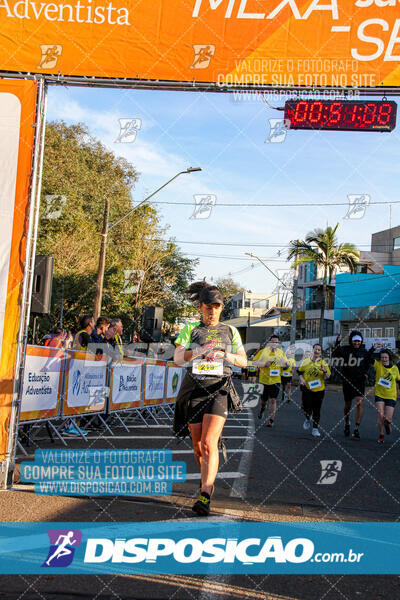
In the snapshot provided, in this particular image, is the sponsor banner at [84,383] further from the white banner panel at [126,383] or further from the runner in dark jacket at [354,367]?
the runner in dark jacket at [354,367]

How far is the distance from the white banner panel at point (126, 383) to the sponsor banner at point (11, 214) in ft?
17.4

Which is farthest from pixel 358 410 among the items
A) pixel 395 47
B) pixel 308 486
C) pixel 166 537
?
pixel 166 537

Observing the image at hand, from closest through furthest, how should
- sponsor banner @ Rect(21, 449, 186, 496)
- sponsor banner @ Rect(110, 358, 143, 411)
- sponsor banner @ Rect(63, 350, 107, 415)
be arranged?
sponsor banner @ Rect(21, 449, 186, 496), sponsor banner @ Rect(63, 350, 107, 415), sponsor banner @ Rect(110, 358, 143, 411)

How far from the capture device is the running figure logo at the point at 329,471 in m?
7.40

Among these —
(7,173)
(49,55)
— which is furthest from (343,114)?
(7,173)

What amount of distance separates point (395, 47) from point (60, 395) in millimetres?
6429

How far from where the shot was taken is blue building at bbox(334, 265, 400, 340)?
148 ft

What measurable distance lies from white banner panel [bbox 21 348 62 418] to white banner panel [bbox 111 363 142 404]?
245cm

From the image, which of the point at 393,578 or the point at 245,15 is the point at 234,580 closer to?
the point at 393,578

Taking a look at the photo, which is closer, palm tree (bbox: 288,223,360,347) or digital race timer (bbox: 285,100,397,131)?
digital race timer (bbox: 285,100,397,131)

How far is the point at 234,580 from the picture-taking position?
398 cm

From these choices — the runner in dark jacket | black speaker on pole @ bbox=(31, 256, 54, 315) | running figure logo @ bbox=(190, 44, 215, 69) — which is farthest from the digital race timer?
the runner in dark jacket

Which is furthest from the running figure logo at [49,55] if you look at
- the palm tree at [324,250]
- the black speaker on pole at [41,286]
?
the palm tree at [324,250]

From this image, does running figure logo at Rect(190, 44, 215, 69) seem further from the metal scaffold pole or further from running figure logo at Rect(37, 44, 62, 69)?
the metal scaffold pole
